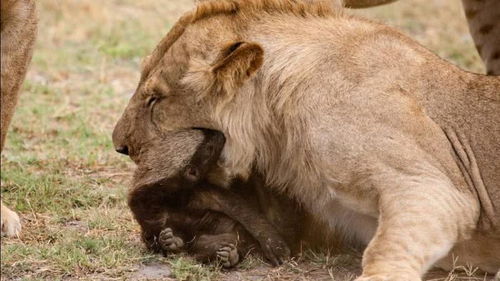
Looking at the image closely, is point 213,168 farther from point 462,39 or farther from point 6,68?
point 462,39

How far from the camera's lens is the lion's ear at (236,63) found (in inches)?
148

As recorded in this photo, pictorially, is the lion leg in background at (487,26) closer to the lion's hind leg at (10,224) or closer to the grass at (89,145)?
the grass at (89,145)

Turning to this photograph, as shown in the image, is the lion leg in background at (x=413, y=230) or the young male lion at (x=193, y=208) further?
the young male lion at (x=193, y=208)

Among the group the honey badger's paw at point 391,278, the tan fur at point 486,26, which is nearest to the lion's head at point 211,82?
the honey badger's paw at point 391,278

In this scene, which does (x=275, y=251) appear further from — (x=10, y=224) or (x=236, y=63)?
(x=10, y=224)

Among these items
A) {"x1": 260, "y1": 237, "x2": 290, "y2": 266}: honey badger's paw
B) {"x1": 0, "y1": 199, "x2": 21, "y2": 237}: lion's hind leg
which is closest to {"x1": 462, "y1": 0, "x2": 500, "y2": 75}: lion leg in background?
{"x1": 260, "y1": 237, "x2": 290, "y2": 266}: honey badger's paw

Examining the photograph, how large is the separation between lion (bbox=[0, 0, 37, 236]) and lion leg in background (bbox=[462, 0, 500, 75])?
8.04 feet

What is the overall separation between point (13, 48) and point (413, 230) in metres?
1.81

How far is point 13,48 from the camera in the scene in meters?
4.25

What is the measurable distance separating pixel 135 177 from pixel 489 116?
1.32 m

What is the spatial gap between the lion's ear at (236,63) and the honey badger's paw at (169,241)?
1.91 feet

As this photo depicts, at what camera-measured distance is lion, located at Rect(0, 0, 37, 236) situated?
4230 millimetres

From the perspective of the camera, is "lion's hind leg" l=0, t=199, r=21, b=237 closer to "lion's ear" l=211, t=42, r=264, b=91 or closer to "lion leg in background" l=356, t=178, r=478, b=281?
"lion's ear" l=211, t=42, r=264, b=91

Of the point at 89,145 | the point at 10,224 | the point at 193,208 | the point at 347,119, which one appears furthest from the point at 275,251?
the point at 89,145
